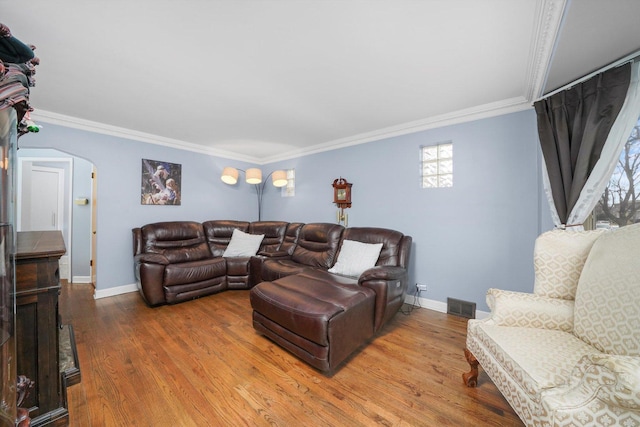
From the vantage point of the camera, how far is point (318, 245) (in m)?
3.33

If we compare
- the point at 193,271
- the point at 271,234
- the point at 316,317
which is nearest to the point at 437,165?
the point at 316,317

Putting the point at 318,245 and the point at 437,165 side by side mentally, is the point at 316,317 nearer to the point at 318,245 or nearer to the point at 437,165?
the point at 318,245

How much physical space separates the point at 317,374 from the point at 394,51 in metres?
2.42

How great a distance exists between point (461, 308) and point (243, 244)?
3.11m

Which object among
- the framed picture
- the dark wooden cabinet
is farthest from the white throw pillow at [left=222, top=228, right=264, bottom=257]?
the dark wooden cabinet

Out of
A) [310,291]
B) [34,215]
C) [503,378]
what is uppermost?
[34,215]

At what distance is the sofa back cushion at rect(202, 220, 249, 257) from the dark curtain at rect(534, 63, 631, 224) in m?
4.11

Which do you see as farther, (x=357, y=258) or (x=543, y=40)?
(x=357, y=258)

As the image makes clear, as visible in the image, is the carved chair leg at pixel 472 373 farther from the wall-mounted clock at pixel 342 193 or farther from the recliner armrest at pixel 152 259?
the recliner armrest at pixel 152 259

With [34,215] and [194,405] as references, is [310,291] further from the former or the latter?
[34,215]

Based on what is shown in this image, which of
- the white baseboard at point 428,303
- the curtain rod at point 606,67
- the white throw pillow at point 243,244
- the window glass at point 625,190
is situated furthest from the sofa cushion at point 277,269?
the curtain rod at point 606,67

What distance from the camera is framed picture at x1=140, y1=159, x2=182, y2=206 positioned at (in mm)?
3549

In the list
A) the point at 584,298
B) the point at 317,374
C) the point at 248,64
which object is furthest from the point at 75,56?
the point at 584,298

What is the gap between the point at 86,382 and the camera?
1.55 m
